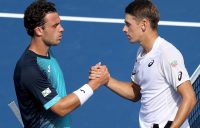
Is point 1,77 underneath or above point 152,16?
underneath

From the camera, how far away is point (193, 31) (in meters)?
11.3

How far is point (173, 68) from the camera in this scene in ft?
22.3

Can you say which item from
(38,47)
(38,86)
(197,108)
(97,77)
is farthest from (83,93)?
(197,108)

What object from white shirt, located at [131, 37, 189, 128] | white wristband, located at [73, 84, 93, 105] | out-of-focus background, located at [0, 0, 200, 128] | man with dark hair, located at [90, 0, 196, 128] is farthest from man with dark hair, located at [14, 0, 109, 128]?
out-of-focus background, located at [0, 0, 200, 128]

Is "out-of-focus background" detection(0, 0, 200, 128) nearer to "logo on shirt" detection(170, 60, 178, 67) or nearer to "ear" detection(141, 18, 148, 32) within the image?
"ear" detection(141, 18, 148, 32)

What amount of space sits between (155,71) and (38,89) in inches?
42.1

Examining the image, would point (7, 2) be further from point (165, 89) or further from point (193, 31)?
point (165, 89)

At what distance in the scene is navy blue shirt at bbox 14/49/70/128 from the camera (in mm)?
6805

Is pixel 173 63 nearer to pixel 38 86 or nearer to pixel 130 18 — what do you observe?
pixel 130 18

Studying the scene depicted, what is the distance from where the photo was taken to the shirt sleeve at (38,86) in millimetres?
6781

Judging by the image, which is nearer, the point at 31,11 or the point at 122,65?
the point at 31,11

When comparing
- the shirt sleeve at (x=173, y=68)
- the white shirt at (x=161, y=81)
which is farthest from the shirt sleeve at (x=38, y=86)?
the shirt sleeve at (x=173, y=68)

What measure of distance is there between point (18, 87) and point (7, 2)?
16.5 feet

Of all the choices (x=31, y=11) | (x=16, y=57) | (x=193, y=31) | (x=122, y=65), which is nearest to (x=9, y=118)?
(x=16, y=57)
